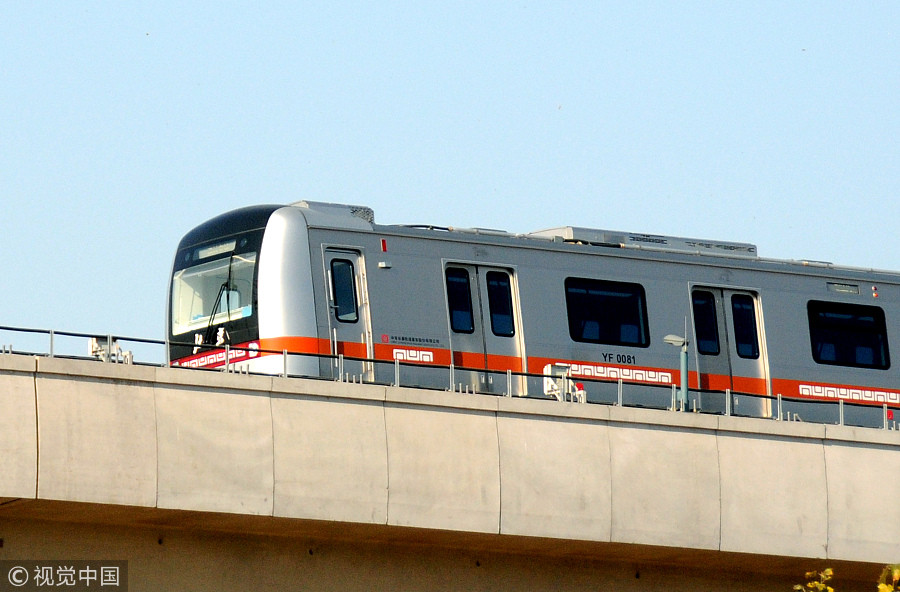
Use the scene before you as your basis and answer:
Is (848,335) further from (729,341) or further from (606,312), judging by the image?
(606,312)

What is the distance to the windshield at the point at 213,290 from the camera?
25047mm

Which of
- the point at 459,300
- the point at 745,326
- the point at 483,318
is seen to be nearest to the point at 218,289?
the point at 459,300

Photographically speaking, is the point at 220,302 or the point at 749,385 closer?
the point at 220,302

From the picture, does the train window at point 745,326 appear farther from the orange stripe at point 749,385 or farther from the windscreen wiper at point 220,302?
the windscreen wiper at point 220,302

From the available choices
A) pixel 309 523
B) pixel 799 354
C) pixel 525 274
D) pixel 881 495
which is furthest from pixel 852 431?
pixel 309 523

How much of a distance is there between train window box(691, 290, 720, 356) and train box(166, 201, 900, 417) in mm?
25

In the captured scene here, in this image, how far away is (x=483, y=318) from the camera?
85.8 ft

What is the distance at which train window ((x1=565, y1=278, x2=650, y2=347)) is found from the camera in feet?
89.1

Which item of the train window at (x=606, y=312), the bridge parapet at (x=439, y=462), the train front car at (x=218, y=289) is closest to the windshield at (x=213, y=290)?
the train front car at (x=218, y=289)

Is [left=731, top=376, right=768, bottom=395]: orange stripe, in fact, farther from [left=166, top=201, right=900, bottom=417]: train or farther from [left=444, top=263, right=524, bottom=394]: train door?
[left=444, top=263, right=524, bottom=394]: train door

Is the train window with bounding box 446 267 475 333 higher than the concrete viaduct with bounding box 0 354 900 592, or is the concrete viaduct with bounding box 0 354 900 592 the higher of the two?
the train window with bounding box 446 267 475 333

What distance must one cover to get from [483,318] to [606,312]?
251 centimetres

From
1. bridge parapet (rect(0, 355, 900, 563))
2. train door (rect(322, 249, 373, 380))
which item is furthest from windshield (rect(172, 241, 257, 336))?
bridge parapet (rect(0, 355, 900, 563))

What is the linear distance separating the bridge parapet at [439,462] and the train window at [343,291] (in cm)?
289
